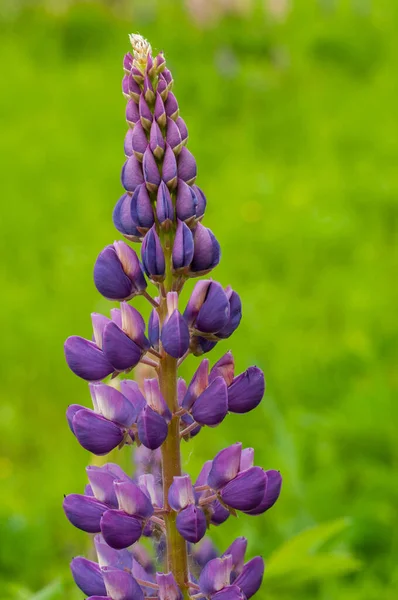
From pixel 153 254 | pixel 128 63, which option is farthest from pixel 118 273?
pixel 128 63

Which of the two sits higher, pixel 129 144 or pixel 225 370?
pixel 129 144

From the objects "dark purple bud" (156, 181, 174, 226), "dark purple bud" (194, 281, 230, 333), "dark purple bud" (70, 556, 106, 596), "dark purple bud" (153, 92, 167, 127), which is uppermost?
"dark purple bud" (153, 92, 167, 127)

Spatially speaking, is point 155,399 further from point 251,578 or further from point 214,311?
point 251,578

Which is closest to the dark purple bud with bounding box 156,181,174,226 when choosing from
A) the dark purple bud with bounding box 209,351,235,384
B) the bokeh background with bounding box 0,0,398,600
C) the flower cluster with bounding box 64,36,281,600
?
the flower cluster with bounding box 64,36,281,600

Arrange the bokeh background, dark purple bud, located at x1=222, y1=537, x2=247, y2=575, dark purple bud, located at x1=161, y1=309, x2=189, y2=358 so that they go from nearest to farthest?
1. dark purple bud, located at x1=161, y1=309, x2=189, y2=358
2. dark purple bud, located at x1=222, y1=537, x2=247, y2=575
3. the bokeh background

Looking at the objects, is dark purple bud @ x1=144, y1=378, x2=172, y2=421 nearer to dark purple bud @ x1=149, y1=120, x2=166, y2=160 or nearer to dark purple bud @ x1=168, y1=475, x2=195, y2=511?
dark purple bud @ x1=168, y1=475, x2=195, y2=511

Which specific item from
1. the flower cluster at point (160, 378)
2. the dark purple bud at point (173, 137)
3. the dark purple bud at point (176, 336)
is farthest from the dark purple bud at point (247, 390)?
the dark purple bud at point (173, 137)
